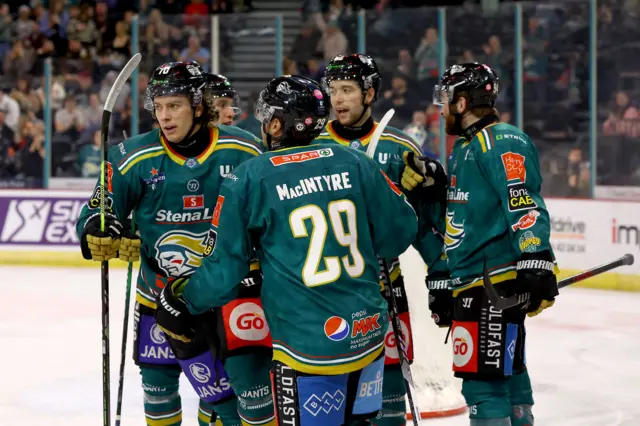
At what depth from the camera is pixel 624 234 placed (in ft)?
27.0

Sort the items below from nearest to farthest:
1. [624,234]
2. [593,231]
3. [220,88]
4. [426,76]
A: [220,88] < [624,234] < [593,231] < [426,76]

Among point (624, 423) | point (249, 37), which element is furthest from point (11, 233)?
point (624, 423)

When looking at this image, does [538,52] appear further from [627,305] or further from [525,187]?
[525,187]

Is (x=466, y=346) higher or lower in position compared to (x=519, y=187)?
lower

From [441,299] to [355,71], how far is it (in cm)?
86

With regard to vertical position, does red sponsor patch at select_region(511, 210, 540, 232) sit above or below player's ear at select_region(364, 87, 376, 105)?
below

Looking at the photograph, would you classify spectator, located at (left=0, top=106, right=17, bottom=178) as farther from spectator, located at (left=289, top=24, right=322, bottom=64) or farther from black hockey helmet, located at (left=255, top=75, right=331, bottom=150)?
black hockey helmet, located at (left=255, top=75, right=331, bottom=150)

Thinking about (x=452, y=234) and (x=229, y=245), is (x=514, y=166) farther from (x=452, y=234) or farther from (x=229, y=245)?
(x=229, y=245)

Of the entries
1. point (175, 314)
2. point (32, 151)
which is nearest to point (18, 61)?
point (32, 151)

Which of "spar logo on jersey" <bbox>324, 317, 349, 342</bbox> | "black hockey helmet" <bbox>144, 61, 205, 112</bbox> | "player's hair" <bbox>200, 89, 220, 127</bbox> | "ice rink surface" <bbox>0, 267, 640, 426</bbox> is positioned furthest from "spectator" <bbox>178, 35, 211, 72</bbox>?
"spar logo on jersey" <bbox>324, 317, 349, 342</bbox>

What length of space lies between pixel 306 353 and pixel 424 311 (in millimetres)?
2227

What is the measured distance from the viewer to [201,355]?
3.34 m

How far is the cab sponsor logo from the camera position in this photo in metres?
3.19

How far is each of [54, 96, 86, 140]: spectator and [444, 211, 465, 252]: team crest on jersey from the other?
23.9 ft
